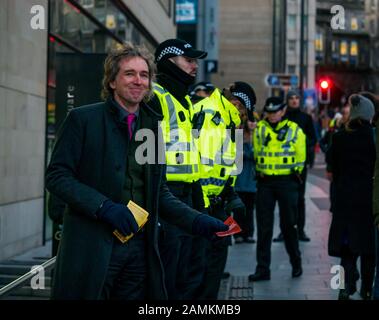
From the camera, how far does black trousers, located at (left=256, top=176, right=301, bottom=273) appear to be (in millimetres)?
8953

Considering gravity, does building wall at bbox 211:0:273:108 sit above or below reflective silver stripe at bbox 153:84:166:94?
above

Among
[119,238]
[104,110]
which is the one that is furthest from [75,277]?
[104,110]

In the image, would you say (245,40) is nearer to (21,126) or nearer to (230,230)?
(21,126)

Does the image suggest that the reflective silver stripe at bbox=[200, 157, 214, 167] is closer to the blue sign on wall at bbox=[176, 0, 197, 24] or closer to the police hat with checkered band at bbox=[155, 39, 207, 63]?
the police hat with checkered band at bbox=[155, 39, 207, 63]

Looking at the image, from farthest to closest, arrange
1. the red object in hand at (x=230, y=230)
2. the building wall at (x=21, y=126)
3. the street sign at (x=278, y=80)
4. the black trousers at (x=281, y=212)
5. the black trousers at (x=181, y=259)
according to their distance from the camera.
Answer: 1. the street sign at (x=278, y=80)
2. the black trousers at (x=281, y=212)
3. the building wall at (x=21, y=126)
4. the black trousers at (x=181, y=259)
5. the red object in hand at (x=230, y=230)

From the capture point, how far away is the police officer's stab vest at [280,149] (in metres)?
9.05

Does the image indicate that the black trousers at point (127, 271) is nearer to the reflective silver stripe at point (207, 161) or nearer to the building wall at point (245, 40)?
the reflective silver stripe at point (207, 161)

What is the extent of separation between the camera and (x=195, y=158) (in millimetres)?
5727

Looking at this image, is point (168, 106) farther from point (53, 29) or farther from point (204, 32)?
point (204, 32)

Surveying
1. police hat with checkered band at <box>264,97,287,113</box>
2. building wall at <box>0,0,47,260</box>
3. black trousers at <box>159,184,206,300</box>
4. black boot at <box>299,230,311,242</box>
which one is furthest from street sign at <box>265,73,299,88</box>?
black trousers at <box>159,184,206,300</box>

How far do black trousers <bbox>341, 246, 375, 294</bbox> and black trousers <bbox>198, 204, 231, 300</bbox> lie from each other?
50.7 inches

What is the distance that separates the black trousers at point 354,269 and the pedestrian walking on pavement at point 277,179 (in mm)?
1468

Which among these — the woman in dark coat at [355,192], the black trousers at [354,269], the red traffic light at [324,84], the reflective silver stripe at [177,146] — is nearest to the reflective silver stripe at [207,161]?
the reflective silver stripe at [177,146]

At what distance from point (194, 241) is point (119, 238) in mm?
2237
